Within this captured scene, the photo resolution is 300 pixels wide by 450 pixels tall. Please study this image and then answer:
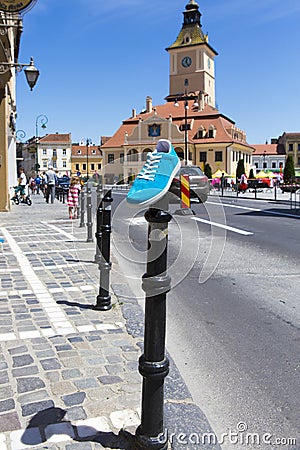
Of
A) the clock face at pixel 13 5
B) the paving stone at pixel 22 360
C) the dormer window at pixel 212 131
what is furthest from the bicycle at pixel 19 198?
the dormer window at pixel 212 131

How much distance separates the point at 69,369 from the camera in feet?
12.4

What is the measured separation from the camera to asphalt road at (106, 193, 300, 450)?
126 inches

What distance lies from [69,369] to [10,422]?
2.68ft

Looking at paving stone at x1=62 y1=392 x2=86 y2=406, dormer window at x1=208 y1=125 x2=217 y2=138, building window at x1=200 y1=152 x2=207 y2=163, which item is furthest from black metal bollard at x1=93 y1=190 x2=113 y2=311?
building window at x1=200 y1=152 x2=207 y2=163

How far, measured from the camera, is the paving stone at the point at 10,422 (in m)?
2.94

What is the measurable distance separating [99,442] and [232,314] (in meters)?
2.94

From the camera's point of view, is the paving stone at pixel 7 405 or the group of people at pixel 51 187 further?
the group of people at pixel 51 187

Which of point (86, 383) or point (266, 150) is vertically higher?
point (266, 150)

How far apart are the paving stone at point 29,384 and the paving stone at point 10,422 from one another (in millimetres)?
310

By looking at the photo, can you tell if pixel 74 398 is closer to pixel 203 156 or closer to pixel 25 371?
pixel 25 371

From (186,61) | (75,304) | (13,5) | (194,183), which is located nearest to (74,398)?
(194,183)

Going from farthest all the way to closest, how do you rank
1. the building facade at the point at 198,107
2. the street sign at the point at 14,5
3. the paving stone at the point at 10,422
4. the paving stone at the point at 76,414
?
1. the building facade at the point at 198,107
2. the street sign at the point at 14,5
3. the paving stone at the point at 76,414
4. the paving stone at the point at 10,422

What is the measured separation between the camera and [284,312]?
553 centimetres

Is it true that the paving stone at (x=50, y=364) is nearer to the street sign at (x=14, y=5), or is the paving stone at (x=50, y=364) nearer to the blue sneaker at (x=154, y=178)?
the blue sneaker at (x=154, y=178)
